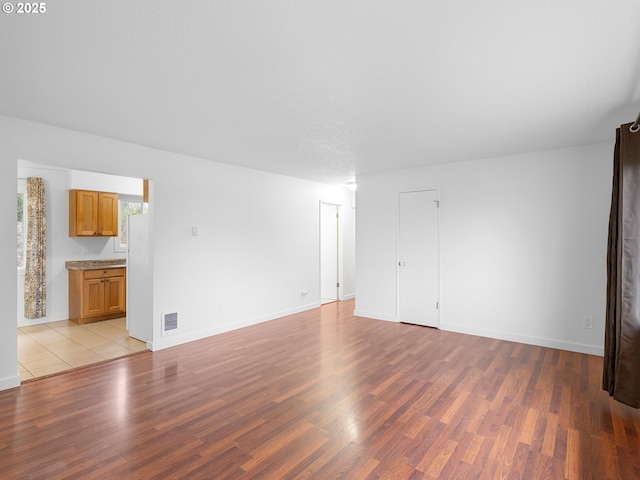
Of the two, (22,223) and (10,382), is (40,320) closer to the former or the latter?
(22,223)

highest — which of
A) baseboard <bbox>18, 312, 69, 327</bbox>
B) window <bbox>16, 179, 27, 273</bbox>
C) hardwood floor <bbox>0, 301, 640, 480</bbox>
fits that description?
window <bbox>16, 179, 27, 273</bbox>

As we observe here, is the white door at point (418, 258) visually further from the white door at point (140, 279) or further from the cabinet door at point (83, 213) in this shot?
the cabinet door at point (83, 213)

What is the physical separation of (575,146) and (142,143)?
529cm

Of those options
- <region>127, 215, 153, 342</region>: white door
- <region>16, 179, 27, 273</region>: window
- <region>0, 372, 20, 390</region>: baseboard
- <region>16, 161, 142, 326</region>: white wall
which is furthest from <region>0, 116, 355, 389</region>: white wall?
<region>16, 179, 27, 273</region>: window

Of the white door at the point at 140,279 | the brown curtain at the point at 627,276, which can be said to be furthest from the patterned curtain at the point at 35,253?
the brown curtain at the point at 627,276

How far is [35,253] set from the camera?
5398 millimetres

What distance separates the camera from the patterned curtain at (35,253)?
5379mm

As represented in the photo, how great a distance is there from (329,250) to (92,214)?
460cm

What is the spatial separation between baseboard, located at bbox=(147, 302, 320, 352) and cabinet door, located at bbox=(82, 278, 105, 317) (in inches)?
81.9

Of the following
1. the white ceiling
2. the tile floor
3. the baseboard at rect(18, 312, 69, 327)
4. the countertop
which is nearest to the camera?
the white ceiling

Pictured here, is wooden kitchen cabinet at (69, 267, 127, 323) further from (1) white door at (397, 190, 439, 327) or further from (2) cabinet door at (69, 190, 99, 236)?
(1) white door at (397, 190, 439, 327)

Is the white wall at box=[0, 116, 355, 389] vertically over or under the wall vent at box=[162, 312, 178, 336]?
over

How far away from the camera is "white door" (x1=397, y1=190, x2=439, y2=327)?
5.22m

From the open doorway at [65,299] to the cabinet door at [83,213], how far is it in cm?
11
